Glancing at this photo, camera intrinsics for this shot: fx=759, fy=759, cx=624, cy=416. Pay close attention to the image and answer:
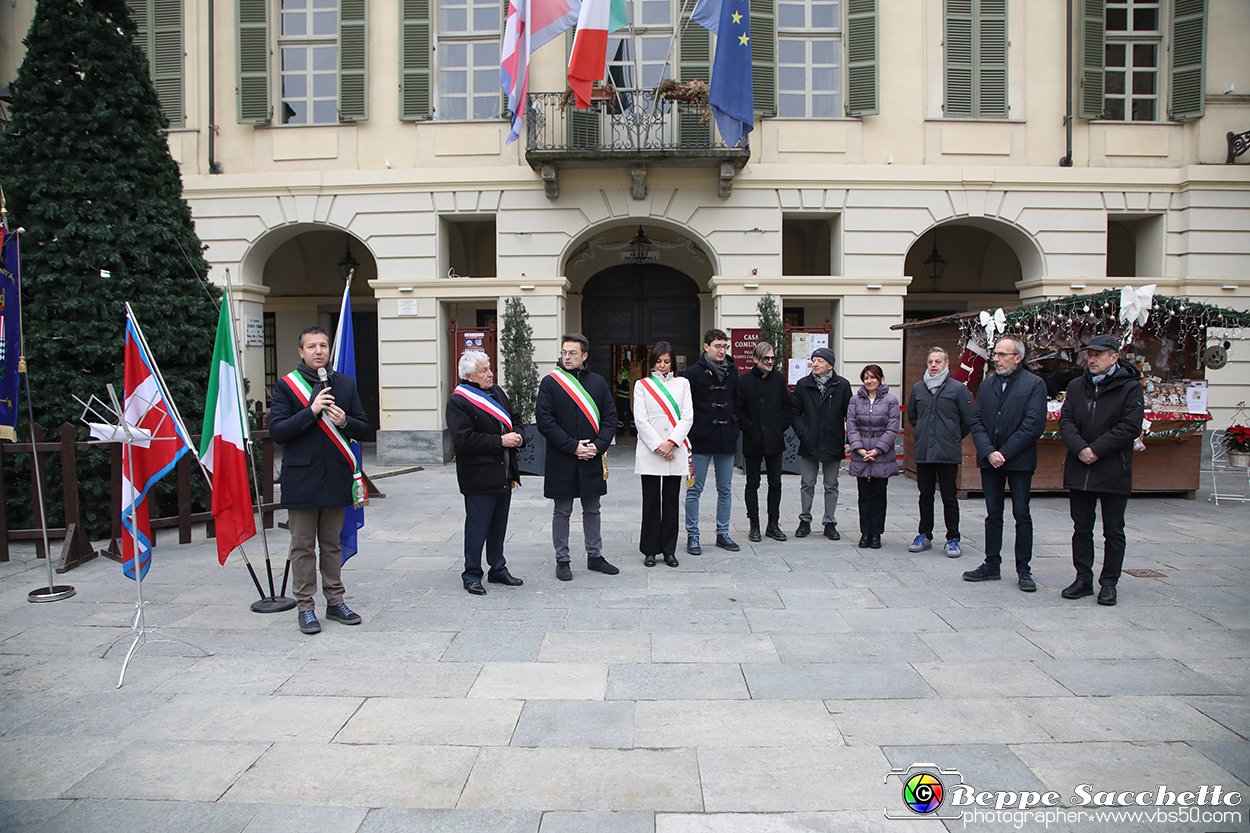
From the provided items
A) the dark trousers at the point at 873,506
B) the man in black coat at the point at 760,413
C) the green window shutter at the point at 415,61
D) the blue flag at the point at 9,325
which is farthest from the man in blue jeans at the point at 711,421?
the green window shutter at the point at 415,61

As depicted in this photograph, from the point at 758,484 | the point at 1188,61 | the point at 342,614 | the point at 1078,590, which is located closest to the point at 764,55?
the point at 1188,61

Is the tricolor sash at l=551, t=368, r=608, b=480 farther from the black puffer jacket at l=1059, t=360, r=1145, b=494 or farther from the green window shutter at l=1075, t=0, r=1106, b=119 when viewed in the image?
the green window shutter at l=1075, t=0, r=1106, b=119

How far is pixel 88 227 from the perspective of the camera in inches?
284

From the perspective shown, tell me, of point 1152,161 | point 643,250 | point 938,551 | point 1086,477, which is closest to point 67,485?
point 938,551

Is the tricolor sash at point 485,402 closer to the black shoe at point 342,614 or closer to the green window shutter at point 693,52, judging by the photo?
the black shoe at point 342,614

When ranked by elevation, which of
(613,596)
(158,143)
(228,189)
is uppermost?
(228,189)

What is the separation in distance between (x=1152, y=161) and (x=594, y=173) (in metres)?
9.76

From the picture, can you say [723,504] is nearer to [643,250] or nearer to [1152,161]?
[643,250]

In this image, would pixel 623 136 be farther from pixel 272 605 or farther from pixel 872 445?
pixel 272 605

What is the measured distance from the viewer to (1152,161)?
13273 millimetres

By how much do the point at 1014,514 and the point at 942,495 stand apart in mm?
1128

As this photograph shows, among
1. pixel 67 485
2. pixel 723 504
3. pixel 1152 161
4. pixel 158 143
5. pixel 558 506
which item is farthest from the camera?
pixel 1152 161

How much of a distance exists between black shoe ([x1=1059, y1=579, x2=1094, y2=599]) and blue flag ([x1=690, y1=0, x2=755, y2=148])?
340 inches

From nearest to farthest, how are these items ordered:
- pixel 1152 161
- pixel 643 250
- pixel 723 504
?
pixel 723 504 → pixel 1152 161 → pixel 643 250
